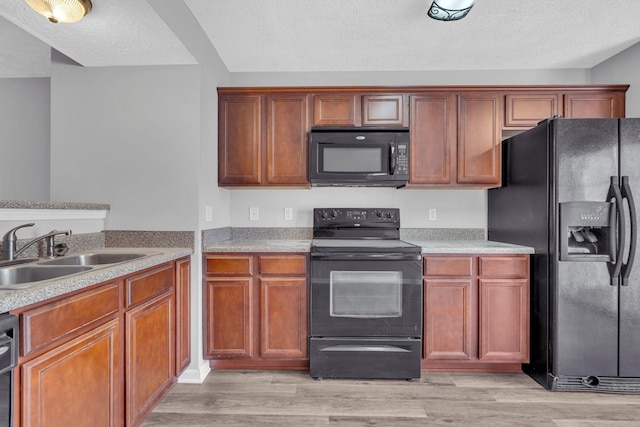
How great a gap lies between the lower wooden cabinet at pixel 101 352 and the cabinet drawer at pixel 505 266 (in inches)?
83.1

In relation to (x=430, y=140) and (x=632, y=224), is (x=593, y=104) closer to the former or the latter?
(x=632, y=224)

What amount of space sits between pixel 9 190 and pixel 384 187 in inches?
106

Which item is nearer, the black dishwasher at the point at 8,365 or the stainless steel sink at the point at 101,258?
the black dishwasher at the point at 8,365

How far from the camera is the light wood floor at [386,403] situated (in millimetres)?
1907

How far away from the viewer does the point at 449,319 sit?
243 centimetres

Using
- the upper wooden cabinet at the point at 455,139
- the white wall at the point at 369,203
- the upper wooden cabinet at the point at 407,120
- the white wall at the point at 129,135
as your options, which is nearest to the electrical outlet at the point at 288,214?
the white wall at the point at 369,203

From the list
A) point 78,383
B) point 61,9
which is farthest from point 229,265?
point 61,9

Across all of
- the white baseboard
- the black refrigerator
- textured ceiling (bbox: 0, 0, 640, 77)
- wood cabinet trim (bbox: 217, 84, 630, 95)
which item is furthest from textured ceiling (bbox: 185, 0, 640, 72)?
the white baseboard

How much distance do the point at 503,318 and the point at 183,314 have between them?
2216 millimetres

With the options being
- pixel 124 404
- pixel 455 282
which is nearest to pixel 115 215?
pixel 124 404

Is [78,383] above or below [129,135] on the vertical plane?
below

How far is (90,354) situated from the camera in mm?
1344

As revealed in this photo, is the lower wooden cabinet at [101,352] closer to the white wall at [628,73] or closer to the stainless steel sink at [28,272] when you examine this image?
the stainless steel sink at [28,272]

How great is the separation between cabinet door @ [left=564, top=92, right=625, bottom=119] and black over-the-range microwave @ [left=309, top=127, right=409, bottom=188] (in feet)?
4.30
